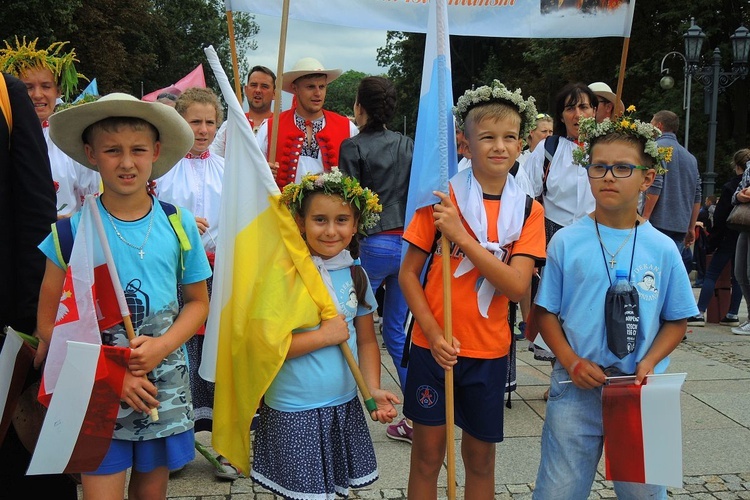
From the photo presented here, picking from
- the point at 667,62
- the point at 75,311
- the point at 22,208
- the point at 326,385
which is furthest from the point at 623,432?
the point at 667,62

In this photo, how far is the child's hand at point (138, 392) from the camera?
8.42 feet

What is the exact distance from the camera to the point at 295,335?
9.51 feet

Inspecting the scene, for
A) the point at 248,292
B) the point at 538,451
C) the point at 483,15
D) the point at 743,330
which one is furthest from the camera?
the point at 743,330

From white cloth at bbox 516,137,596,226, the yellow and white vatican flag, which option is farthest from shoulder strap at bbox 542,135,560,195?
the yellow and white vatican flag

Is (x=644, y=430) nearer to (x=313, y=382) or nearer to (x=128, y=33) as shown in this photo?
(x=313, y=382)

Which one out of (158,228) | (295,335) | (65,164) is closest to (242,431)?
(295,335)

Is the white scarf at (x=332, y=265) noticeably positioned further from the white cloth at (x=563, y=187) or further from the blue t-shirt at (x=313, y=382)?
the white cloth at (x=563, y=187)

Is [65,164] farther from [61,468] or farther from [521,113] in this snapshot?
[521,113]

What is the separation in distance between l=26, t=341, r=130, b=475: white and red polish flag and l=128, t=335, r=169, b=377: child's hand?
2.2 inches

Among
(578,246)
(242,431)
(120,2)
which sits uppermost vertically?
(120,2)

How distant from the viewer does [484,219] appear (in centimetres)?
304

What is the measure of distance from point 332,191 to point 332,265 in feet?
1.00

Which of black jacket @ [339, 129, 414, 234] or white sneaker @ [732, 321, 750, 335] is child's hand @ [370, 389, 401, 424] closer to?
black jacket @ [339, 129, 414, 234]

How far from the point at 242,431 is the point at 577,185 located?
9.53ft
